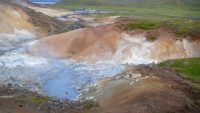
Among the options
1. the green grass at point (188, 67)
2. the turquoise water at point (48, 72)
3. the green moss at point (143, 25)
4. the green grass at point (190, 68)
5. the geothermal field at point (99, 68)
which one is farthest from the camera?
the green moss at point (143, 25)

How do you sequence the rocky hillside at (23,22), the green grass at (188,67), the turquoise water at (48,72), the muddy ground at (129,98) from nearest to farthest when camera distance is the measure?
the muddy ground at (129,98) < the green grass at (188,67) < the turquoise water at (48,72) < the rocky hillside at (23,22)

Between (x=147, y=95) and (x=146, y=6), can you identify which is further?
(x=146, y=6)

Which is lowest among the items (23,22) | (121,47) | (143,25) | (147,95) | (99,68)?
(99,68)

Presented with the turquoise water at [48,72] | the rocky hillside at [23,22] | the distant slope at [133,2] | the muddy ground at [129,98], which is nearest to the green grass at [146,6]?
the distant slope at [133,2]

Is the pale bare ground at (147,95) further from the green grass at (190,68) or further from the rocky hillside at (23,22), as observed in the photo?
the rocky hillside at (23,22)

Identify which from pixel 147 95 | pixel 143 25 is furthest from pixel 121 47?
pixel 147 95

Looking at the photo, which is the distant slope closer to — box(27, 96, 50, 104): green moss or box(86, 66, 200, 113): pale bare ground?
box(86, 66, 200, 113): pale bare ground

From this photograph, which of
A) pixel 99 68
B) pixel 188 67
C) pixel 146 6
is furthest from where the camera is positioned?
pixel 146 6

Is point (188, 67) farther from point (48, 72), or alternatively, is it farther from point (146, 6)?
point (146, 6)

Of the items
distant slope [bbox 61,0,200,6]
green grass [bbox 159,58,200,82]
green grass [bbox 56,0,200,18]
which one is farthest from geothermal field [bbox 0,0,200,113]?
distant slope [bbox 61,0,200,6]

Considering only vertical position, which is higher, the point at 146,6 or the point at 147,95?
the point at 147,95
